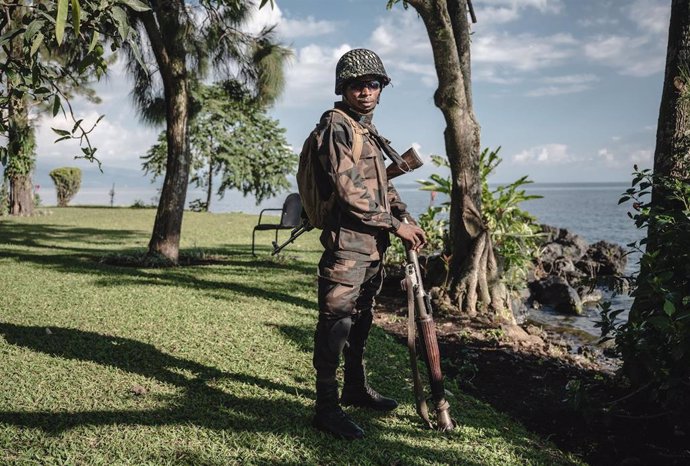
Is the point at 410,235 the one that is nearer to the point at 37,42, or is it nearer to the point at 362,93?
the point at 362,93

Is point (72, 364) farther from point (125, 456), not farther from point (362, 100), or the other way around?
point (362, 100)

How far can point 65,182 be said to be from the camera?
2634cm

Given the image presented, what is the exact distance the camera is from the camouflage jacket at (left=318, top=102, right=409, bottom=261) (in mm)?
2914

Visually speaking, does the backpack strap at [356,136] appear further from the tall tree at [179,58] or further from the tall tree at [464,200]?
the tall tree at [179,58]

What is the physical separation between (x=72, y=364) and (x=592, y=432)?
143 inches

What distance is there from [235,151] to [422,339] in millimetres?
27188

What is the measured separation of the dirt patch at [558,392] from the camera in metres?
3.37

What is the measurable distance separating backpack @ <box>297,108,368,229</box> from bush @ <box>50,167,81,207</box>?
86.4 feet

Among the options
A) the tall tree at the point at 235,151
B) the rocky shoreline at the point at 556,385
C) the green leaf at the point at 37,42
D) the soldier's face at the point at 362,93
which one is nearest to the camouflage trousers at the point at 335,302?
the soldier's face at the point at 362,93

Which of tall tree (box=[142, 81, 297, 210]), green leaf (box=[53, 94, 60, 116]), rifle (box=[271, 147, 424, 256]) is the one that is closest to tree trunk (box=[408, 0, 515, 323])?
rifle (box=[271, 147, 424, 256])

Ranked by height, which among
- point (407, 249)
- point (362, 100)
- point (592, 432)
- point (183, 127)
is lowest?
point (592, 432)

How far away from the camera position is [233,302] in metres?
6.52

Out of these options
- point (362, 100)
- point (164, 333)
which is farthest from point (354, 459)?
point (164, 333)

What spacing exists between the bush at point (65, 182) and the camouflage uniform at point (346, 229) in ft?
86.8
